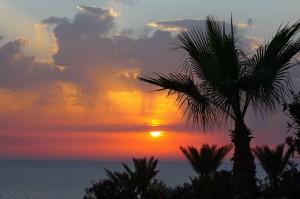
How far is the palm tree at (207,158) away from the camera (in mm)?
19859

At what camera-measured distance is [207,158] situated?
65.5 ft

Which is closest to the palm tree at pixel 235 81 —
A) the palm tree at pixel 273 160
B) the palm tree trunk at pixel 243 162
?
the palm tree trunk at pixel 243 162

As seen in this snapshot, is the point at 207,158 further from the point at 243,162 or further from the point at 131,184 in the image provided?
the point at 243,162

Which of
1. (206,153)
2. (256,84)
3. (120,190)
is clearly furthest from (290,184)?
(206,153)

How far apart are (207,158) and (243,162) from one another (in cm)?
609

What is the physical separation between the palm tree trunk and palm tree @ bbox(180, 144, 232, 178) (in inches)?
217

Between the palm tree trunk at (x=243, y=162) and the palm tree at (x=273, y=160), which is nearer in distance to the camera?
the palm tree trunk at (x=243, y=162)

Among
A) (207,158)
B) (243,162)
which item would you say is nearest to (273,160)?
(207,158)

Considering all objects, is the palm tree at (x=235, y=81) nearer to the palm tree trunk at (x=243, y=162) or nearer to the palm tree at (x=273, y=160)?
the palm tree trunk at (x=243, y=162)

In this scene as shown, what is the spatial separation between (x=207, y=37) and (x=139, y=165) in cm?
773

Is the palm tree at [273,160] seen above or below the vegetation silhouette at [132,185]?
above

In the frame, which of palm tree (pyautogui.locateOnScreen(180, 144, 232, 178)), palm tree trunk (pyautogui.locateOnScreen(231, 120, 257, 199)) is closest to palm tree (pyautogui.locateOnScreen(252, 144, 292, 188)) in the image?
palm tree (pyautogui.locateOnScreen(180, 144, 232, 178))

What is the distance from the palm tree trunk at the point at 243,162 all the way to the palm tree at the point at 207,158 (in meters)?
5.52

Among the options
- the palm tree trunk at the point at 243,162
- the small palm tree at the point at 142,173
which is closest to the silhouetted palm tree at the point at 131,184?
the small palm tree at the point at 142,173
